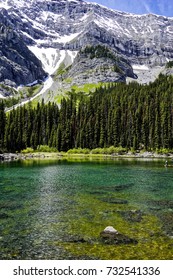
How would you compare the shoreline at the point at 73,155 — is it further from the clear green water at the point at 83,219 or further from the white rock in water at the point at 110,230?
the white rock in water at the point at 110,230

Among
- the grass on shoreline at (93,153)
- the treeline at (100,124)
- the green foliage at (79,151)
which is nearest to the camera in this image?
the grass on shoreline at (93,153)

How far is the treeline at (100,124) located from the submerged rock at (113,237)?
4677 inches

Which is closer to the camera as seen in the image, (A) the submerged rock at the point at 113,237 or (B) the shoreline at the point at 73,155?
(A) the submerged rock at the point at 113,237

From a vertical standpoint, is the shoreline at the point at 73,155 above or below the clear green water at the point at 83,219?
above

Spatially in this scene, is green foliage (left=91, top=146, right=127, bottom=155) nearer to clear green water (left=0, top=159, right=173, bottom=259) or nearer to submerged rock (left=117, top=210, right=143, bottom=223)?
clear green water (left=0, top=159, right=173, bottom=259)

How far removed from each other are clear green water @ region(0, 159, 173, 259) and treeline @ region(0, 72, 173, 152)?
99.3 metres

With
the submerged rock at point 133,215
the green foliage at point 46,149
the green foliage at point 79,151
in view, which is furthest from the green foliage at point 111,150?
the submerged rock at point 133,215

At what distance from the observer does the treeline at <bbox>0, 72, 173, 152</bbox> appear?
5792 inches

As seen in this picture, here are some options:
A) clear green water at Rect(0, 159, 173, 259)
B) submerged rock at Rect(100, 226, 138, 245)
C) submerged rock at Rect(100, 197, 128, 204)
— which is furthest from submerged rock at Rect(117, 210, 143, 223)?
submerged rock at Rect(100, 197, 128, 204)

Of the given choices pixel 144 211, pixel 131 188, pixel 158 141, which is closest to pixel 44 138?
pixel 158 141

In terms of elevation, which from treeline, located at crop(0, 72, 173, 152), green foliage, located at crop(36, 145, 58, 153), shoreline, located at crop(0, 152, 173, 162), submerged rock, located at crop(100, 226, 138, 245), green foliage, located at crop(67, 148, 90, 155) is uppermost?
treeline, located at crop(0, 72, 173, 152)

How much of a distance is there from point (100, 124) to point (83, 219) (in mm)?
136529

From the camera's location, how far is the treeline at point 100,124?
147 m

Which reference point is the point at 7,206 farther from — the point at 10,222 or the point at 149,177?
the point at 149,177
